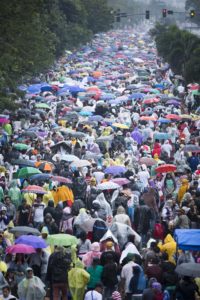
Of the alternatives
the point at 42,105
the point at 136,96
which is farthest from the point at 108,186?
the point at 136,96

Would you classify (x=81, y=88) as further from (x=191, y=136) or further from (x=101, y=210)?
(x=101, y=210)

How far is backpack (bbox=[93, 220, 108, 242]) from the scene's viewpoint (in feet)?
66.3

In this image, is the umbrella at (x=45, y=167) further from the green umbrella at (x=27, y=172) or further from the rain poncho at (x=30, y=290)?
the rain poncho at (x=30, y=290)

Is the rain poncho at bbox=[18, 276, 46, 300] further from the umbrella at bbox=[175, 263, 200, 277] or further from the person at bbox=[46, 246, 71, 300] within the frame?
the umbrella at bbox=[175, 263, 200, 277]

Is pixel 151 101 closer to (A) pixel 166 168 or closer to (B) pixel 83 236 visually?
(A) pixel 166 168

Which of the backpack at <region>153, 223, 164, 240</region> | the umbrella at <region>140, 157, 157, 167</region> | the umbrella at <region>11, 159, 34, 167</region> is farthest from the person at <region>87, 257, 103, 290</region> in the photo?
the umbrella at <region>140, 157, 157, 167</region>

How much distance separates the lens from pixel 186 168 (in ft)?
89.7

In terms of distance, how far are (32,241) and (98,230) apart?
7.35 ft

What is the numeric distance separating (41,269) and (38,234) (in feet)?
3.28

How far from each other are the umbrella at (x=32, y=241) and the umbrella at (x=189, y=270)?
262cm

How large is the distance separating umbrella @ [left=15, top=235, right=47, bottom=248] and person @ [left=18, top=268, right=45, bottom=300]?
150 centimetres

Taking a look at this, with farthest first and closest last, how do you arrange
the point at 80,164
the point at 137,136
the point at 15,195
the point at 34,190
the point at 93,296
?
1. the point at 137,136
2. the point at 80,164
3. the point at 15,195
4. the point at 34,190
5. the point at 93,296

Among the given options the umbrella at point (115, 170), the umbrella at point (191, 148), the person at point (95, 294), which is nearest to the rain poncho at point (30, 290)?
the person at point (95, 294)

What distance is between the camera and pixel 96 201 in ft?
→ 73.6
